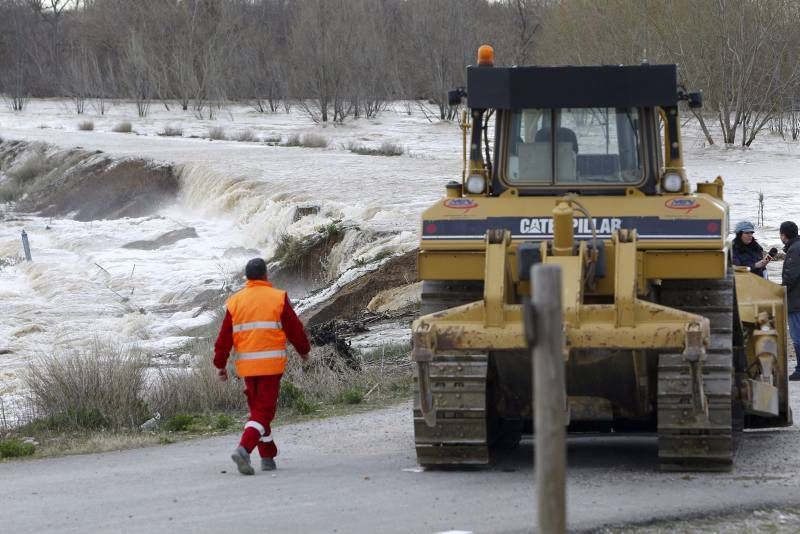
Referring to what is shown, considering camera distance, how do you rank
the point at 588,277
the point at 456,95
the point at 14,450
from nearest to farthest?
the point at 588,277, the point at 456,95, the point at 14,450

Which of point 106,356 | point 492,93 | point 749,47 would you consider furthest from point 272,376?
point 749,47

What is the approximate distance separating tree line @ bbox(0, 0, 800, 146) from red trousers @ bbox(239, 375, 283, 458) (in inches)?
1417

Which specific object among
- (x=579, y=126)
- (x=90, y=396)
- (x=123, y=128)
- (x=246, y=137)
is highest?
(x=123, y=128)

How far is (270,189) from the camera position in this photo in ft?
107

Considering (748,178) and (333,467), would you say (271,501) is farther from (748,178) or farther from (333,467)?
(748,178)

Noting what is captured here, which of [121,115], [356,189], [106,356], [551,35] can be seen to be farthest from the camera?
[121,115]

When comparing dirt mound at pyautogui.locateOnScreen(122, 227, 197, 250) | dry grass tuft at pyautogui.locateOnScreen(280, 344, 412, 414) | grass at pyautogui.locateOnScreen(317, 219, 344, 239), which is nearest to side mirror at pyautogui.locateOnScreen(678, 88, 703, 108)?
dry grass tuft at pyautogui.locateOnScreen(280, 344, 412, 414)

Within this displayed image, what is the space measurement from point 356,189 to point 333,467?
22223 mm

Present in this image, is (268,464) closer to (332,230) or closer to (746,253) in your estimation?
(746,253)

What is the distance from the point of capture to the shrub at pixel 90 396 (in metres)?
12.5

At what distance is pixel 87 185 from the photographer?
4078cm

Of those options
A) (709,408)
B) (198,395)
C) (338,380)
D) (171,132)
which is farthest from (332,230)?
(171,132)

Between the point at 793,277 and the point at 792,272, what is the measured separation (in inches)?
2.4

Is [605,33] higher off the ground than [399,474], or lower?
higher
